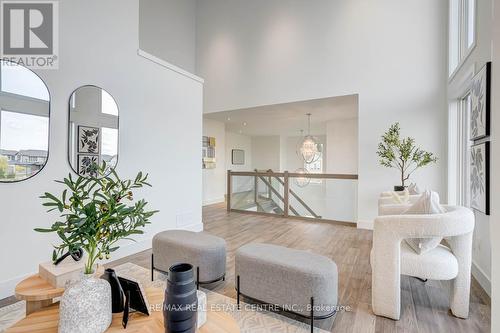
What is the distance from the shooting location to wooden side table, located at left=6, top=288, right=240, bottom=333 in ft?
Result: 3.86

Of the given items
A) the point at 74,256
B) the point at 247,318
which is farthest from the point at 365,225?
the point at 74,256

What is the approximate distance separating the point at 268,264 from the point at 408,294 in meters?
1.47

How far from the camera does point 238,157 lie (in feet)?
34.4

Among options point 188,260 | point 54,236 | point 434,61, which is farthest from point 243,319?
point 434,61

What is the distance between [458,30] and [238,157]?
7.77m

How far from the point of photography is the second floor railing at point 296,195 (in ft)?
17.5

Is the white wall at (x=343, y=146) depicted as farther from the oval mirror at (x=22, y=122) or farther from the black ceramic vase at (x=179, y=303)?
the black ceramic vase at (x=179, y=303)

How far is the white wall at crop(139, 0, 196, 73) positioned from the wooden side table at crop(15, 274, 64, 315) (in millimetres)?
5616

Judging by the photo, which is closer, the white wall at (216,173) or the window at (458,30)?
the window at (458,30)

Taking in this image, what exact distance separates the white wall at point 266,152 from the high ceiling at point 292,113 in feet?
9.15

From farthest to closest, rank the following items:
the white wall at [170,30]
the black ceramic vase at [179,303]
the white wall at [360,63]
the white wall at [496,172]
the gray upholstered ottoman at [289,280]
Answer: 1. the white wall at [170,30]
2. the white wall at [360,63]
3. the gray upholstered ottoman at [289,280]
4. the black ceramic vase at [179,303]
5. the white wall at [496,172]

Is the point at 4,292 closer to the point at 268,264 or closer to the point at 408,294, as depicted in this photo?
the point at 268,264

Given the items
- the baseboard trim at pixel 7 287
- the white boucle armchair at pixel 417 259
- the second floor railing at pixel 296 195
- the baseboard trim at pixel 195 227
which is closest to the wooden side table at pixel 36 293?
the baseboard trim at pixel 7 287

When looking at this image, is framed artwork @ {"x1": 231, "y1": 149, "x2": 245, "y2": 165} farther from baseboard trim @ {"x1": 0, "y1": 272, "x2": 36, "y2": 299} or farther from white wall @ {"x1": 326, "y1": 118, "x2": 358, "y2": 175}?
baseboard trim @ {"x1": 0, "y1": 272, "x2": 36, "y2": 299}
